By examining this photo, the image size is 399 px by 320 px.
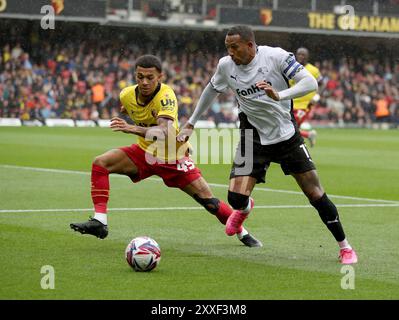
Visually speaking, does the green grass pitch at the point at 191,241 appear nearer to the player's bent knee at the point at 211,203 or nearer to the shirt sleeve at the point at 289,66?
the player's bent knee at the point at 211,203

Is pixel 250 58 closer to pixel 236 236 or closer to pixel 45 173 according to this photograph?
pixel 236 236

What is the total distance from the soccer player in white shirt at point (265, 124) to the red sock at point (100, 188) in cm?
139

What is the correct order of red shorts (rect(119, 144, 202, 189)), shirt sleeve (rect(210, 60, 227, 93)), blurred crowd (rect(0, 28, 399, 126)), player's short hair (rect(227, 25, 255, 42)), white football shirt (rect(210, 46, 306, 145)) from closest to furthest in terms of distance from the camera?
player's short hair (rect(227, 25, 255, 42))
white football shirt (rect(210, 46, 306, 145))
shirt sleeve (rect(210, 60, 227, 93))
red shorts (rect(119, 144, 202, 189))
blurred crowd (rect(0, 28, 399, 126))

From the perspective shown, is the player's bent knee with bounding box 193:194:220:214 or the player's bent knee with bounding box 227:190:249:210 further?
the player's bent knee with bounding box 193:194:220:214

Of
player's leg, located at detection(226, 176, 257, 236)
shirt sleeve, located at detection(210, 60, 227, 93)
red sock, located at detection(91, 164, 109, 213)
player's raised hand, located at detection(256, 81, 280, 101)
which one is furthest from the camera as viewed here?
red sock, located at detection(91, 164, 109, 213)

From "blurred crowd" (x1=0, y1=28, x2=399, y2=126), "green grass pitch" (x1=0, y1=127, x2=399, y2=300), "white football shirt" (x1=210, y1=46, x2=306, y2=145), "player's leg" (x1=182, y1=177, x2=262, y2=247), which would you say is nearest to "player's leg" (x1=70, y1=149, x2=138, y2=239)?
"green grass pitch" (x1=0, y1=127, x2=399, y2=300)

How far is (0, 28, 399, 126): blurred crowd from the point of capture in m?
38.9

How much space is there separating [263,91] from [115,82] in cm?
3292

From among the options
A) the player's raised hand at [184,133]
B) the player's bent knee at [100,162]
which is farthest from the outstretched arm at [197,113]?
the player's bent knee at [100,162]

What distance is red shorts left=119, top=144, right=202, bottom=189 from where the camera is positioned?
10.6m

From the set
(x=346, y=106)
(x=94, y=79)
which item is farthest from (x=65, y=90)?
(x=346, y=106)

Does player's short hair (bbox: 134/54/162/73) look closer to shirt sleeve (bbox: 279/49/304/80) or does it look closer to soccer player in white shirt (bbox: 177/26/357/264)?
Result: soccer player in white shirt (bbox: 177/26/357/264)

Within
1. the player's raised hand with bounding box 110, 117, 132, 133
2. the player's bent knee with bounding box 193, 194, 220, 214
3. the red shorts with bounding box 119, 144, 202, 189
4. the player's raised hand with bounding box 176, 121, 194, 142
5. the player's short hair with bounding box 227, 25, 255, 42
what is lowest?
the player's bent knee with bounding box 193, 194, 220, 214

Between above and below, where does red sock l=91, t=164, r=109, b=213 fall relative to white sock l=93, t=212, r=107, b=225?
above
